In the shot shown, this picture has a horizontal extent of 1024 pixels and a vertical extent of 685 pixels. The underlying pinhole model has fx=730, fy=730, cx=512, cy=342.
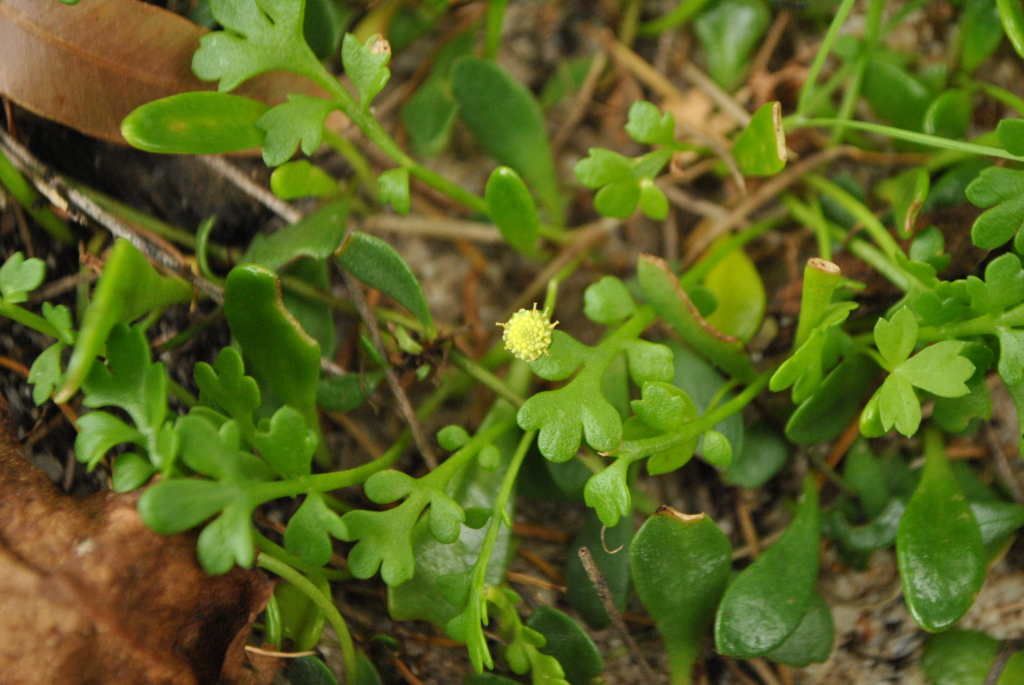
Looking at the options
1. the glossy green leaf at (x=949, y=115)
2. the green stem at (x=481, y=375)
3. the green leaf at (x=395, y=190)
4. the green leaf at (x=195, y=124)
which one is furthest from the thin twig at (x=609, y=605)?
the glossy green leaf at (x=949, y=115)

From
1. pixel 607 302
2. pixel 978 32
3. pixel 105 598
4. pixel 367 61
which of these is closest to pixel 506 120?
pixel 367 61

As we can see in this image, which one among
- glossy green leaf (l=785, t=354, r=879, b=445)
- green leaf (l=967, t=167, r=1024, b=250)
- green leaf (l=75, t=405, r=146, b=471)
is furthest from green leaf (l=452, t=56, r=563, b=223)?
green leaf (l=75, t=405, r=146, b=471)

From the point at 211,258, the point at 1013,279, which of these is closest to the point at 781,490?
the point at 1013,279

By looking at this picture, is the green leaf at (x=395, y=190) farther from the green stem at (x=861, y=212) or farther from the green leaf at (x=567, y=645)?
the green stem at (x=861, y=212)

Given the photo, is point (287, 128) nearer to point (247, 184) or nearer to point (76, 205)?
point (247, 184)

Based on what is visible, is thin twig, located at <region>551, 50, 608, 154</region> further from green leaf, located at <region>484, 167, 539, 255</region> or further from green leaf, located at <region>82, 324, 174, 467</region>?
green leaf, located at <region>82, 324, 174, 467</region>

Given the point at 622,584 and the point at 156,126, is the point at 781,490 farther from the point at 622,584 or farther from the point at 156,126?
the point at 156,126
